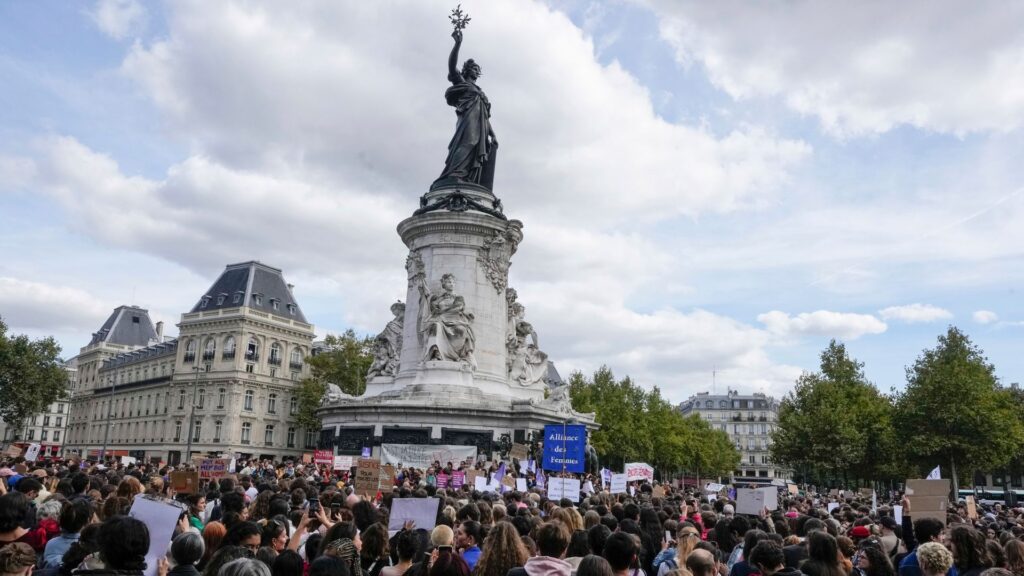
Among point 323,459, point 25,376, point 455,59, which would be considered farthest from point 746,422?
point 323,459

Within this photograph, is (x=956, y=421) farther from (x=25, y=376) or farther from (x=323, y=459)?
(x=25, y=376)

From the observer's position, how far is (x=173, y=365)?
84500 mm

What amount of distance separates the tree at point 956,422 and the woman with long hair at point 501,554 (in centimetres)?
4722

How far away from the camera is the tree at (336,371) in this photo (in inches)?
2869

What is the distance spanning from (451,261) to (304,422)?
47.6 meters

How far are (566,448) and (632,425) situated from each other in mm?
47744

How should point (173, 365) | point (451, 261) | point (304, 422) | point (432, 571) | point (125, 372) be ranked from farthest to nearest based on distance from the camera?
point (125, 372), point (173, 365), point (304, 422), point (451, 261), point (432, 571)

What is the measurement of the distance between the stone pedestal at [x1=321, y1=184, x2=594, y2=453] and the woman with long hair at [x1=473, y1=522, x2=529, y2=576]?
77.5 feet

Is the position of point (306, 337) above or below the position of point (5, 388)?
above

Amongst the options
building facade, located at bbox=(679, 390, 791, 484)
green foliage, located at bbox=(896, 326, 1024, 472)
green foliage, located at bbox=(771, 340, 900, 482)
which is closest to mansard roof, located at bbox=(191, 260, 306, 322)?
green foliage, located at bbox=(771, 340, 900, 482)

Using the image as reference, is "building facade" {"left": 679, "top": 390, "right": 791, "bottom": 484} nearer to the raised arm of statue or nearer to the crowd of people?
the raised arm of statue

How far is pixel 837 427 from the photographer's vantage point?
4825 centimetres

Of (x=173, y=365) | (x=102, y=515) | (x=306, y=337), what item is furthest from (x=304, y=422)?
(x=102, y=515)

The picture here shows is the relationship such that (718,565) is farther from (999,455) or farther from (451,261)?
(999,455)
